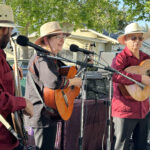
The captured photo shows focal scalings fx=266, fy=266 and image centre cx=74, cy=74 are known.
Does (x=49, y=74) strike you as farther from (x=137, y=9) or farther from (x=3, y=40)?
(x=137, y=9)

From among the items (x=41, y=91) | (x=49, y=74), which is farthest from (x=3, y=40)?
(x=41, y=91)

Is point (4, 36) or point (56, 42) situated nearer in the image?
point (4, 36)

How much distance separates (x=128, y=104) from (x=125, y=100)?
6 cm

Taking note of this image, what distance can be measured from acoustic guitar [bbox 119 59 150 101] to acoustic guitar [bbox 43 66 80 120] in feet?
1.95

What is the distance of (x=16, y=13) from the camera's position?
1398 cm

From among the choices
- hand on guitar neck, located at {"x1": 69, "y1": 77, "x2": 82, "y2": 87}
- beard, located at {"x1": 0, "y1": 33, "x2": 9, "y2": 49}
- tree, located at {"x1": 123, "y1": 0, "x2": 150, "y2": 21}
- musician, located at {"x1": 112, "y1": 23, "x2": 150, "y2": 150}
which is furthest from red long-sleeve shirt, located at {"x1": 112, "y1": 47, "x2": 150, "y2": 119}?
tree, located at {"x1": 123, "y1": 0, "x2": 150, "y2": 21}

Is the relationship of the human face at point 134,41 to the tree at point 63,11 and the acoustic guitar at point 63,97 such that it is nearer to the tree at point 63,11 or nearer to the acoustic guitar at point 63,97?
the acoustic guitar at point 63,97

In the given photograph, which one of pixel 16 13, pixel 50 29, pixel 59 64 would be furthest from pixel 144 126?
pixel 16 13

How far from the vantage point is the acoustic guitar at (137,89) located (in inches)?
122

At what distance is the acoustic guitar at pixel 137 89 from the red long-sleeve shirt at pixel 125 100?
5cm

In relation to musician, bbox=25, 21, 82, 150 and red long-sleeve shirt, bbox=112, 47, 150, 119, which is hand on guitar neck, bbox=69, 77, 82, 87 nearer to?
musician, bbox=25, 21, 82, 150

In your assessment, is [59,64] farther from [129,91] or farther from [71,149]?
[71,149]

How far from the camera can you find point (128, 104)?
312cm

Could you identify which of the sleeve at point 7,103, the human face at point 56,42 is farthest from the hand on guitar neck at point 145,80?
the sleeve at point 7,103
